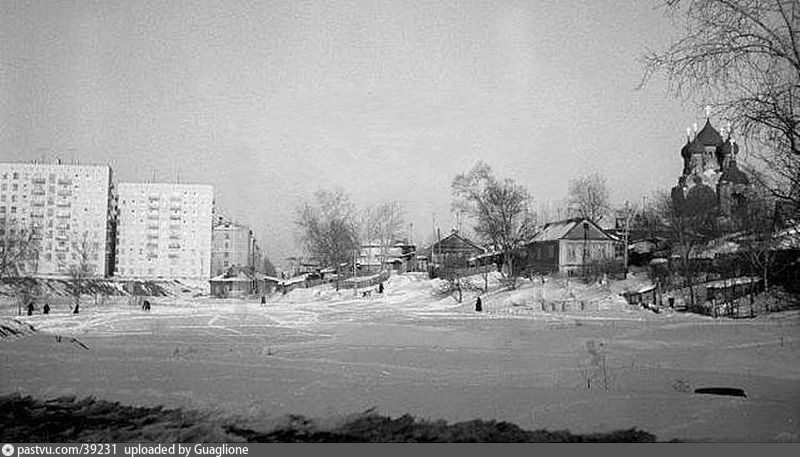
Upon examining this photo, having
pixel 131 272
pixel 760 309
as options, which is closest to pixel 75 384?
pixel 131 272

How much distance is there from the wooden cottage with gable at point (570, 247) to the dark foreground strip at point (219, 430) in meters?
4.46

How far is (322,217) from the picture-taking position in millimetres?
7184

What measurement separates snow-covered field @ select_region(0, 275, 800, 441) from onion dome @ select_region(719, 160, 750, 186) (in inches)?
68.1

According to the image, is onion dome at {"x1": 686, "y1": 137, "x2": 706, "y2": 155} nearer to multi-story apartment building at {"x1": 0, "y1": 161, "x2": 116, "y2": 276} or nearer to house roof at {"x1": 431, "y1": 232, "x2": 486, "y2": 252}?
house roof at {"x1": 431, "y1": 232, "x2": 486, "y2": 252}

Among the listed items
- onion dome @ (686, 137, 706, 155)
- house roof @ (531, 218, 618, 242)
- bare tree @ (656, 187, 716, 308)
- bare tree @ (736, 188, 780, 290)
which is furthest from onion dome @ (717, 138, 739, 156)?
house roof @ (531, 218, 618, 242)

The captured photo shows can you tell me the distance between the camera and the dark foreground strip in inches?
152

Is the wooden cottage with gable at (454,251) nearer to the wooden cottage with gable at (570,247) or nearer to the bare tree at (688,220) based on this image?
the wooden cottage with gable at (570,247)

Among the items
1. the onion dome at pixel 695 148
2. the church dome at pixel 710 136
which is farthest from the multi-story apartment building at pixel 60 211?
the onion dome at pixel 695 148

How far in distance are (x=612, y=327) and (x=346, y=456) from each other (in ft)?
26.5

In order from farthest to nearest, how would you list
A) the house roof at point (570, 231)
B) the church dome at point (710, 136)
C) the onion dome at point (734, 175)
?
1. the house roof at point (570, 231)
2. the onion dome at point (734, 175)
3. the church dome at point (710, 136)

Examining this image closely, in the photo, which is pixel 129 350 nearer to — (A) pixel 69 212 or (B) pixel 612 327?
(A) pixel 69 212

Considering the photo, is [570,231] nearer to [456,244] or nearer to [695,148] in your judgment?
[456,244]

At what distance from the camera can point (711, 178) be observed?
6.53 m

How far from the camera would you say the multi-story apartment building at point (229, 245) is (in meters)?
6.98
